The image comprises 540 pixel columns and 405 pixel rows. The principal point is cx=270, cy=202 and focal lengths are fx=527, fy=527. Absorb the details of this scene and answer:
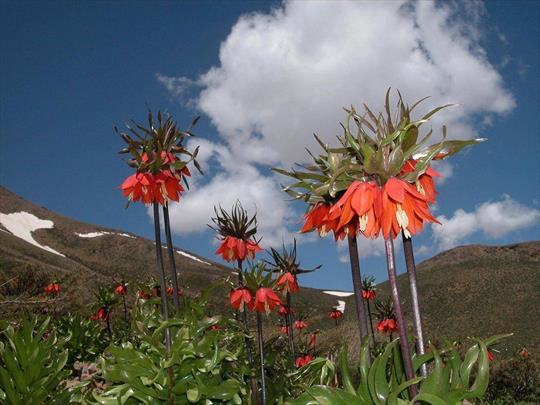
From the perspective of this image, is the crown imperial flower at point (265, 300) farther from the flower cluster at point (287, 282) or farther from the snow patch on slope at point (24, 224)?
the snow patch on slope at point (24, 224)

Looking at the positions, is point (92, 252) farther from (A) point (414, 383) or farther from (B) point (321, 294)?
(A) point (414, 383)

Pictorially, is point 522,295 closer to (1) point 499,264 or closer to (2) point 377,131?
(1) point 499,264

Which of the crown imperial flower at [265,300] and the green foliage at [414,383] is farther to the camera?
the crown imperial flower at [265,300]

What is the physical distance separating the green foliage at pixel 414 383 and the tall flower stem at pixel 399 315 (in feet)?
0.20

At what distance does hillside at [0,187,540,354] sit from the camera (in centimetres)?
2141

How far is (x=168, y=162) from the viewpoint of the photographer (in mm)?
4840

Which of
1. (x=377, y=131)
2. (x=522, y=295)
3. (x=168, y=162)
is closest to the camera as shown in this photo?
(x=377, y=131)

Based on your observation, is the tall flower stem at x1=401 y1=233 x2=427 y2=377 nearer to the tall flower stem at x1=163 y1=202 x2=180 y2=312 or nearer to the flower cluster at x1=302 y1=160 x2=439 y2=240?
the flower cluster at x1=302 y1=160 x2=439 y2=240

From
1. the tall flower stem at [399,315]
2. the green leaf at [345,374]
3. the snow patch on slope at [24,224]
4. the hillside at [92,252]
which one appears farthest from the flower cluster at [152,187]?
the snow patch on slope at [24,224]

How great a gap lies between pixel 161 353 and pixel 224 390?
0.56 meters

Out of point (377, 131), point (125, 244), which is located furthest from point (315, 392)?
point (125, 244)

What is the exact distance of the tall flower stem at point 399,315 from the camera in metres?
2.28

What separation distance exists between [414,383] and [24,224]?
61384mm

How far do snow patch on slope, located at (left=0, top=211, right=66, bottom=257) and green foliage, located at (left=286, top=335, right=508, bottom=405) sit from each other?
54.4 metres
